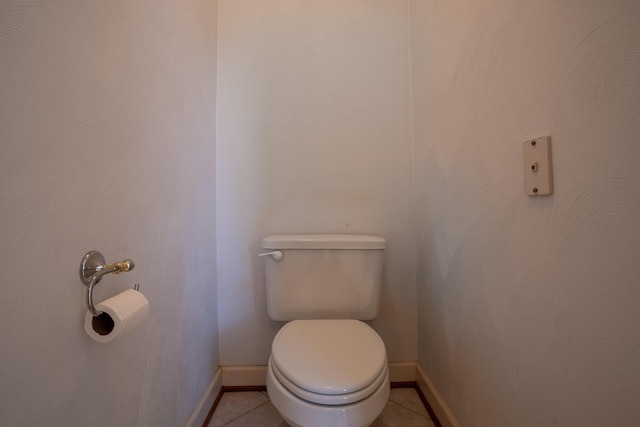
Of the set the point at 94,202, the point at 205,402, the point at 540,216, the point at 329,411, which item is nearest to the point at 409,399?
the point at 329,411

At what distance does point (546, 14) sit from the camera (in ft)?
1.75

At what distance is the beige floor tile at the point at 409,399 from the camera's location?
113cm

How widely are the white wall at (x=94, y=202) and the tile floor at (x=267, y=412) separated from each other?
220 mm

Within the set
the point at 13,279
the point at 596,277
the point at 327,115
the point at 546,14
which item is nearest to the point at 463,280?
the point at 596,277

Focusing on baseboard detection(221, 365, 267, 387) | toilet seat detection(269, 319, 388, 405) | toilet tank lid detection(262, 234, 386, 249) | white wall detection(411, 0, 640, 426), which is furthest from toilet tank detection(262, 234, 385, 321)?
baseboard detection(221, 365, 267, 387)

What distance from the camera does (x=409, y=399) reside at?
46.8 inches

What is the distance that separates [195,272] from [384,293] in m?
0.83

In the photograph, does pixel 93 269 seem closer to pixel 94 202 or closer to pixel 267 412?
pixel 94 202

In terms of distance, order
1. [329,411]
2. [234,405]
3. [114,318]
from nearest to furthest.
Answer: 1. [114,318]
2. [329,411]
3. [234,405]

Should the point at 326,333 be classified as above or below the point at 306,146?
below

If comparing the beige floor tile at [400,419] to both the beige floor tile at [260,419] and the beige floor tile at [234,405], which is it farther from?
the beige floor tile at [234,405]

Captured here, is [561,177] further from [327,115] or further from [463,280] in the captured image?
[327,115]

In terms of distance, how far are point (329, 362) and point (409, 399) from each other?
2.30ft

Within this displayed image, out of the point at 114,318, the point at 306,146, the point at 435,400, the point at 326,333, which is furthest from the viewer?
the point at 306,146
